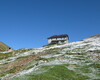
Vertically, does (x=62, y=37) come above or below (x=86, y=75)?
above

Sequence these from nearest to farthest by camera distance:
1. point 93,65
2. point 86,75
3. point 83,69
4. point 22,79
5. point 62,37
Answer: point 22,79 < point 86,75 < point 83,69 < point 93,65 < point 62,37

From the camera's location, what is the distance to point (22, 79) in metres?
28.2

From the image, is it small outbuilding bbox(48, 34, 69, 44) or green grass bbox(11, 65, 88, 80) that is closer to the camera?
green grass bbox(11, 65, 88, 80)

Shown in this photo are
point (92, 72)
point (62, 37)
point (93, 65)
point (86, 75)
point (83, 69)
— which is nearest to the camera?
point (86, 75)

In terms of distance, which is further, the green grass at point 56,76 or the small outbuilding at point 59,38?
the small outbuilding at point 59,38

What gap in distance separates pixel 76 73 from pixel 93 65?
8.07m

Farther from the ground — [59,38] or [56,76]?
[59,38]

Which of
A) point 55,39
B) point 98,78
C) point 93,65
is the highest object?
point 55,39

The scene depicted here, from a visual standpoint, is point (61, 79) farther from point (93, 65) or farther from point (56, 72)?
point (93, 65)

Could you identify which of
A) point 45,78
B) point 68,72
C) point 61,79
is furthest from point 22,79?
point 68,72

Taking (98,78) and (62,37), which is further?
(62,37)

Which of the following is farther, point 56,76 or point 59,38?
point 59,38

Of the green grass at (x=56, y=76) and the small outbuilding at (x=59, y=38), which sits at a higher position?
the small outbuilding at (x=59, y=38)

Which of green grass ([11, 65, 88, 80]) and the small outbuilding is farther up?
the small outbuilding
